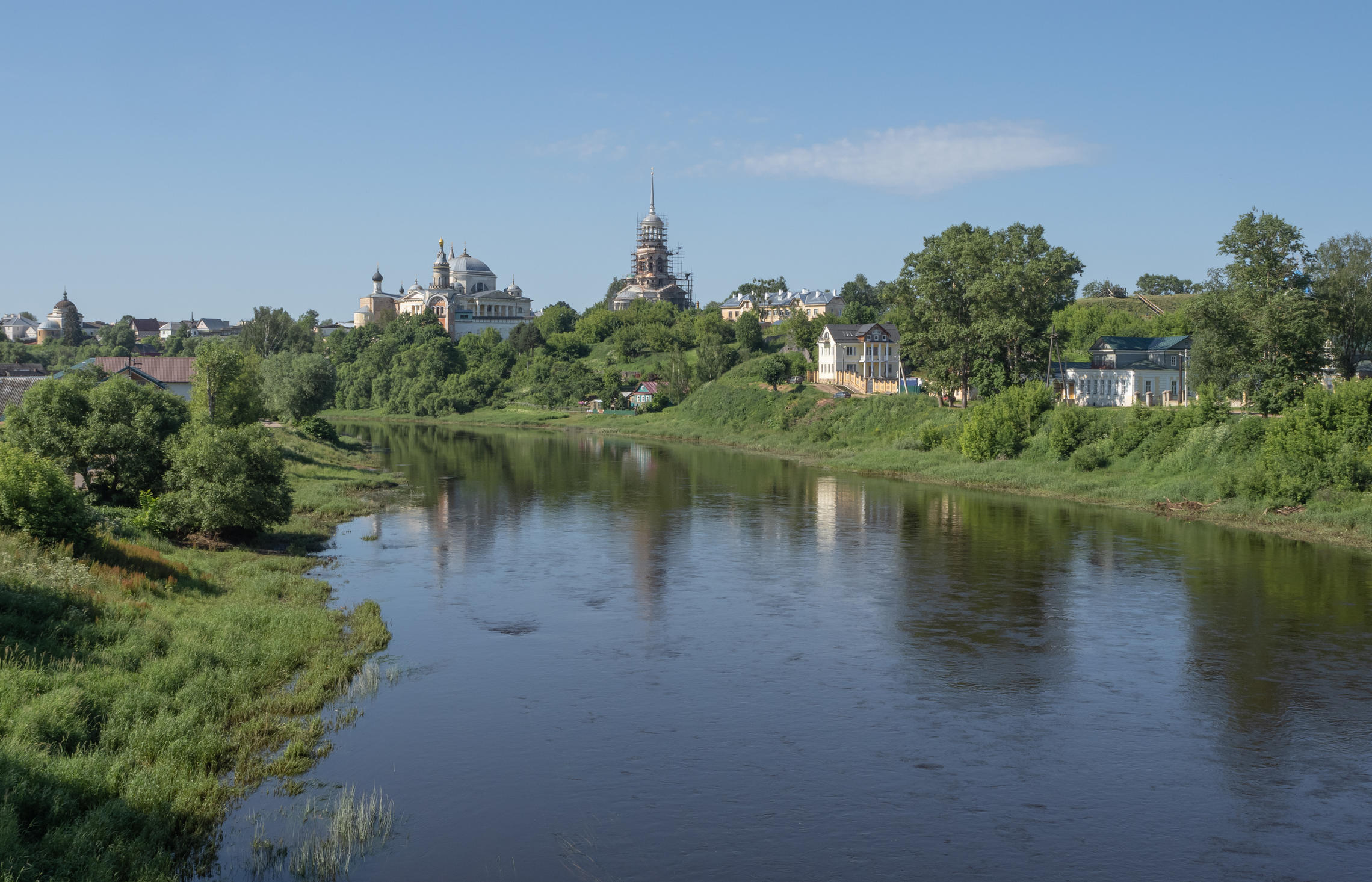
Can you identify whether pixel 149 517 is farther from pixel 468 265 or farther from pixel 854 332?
pixel 468 265

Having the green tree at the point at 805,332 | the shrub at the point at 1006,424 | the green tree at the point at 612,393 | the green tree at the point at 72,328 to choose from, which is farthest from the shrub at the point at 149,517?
the green tree at the point at 72,328

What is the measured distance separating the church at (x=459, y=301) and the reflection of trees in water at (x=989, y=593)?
126m

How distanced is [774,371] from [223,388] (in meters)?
49.4

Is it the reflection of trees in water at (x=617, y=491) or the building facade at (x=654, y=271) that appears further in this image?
the building facade at (x=654, y=271)

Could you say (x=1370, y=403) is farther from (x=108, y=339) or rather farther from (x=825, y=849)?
(x=108, y=339)

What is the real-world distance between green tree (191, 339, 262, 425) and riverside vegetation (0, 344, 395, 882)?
1059 cm

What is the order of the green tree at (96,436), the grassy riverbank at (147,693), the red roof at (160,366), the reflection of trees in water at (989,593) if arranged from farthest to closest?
1. the red roof at (160,366)
2. the green tree at (96,436)
3. the reflection of trees in water at (989,593)
4. the grassy riverbank at (147,693)

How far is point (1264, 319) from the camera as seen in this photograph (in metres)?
46.1

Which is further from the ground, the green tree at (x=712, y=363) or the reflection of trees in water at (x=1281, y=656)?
the green tree at (x=712, y=363)

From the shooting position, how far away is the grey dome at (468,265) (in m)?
182

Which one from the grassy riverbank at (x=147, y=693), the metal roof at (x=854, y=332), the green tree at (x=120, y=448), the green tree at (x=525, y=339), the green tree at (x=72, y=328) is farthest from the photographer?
the green tree at (x=72, y=328)

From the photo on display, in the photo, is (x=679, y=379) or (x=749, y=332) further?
(x=749, y=332)

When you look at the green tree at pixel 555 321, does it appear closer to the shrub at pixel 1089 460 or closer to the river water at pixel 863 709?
the shrub at pixel 1089 460

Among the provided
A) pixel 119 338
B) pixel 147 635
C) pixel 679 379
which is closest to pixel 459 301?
pixel 119 338
